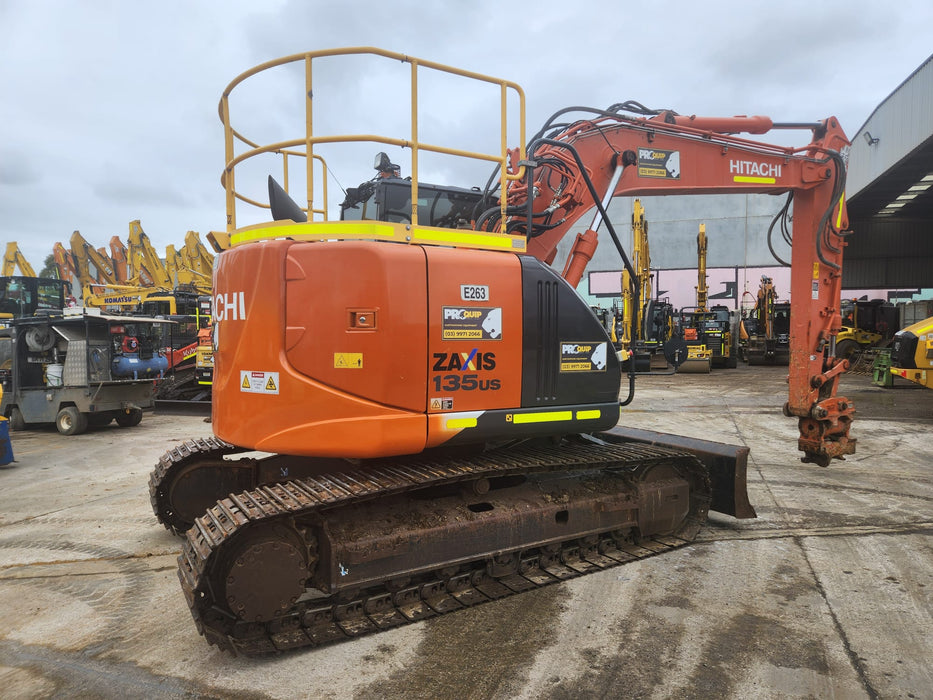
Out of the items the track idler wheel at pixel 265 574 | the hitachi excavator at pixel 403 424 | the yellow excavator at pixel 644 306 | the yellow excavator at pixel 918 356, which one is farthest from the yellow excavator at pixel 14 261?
the yellow excavator at pixel 918 356

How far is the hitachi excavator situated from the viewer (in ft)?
11.4

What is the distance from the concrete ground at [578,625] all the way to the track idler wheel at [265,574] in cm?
27

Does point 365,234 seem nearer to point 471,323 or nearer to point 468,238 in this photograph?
point 468,238

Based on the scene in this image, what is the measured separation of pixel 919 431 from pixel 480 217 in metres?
9.35

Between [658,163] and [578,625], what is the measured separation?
14.2ft

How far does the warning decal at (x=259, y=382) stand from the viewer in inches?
143

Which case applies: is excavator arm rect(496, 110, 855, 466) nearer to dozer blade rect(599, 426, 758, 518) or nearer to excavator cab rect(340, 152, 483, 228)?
excavator cab rect(340, 152, 483, 228)

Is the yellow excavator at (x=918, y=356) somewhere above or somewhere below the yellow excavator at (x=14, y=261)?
below

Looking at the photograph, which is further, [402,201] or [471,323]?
[402,201]

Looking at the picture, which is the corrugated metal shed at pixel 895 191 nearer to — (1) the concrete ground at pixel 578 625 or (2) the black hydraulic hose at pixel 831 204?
(2) the black hydraulic hose at pixel 831 204

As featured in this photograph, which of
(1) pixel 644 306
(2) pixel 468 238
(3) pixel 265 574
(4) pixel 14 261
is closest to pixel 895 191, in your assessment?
(1) pixel 644 306

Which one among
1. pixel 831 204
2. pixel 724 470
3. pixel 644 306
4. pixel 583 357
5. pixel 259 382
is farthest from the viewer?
pixel 644 306

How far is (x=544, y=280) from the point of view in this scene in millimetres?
4137

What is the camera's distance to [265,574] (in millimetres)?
3264
